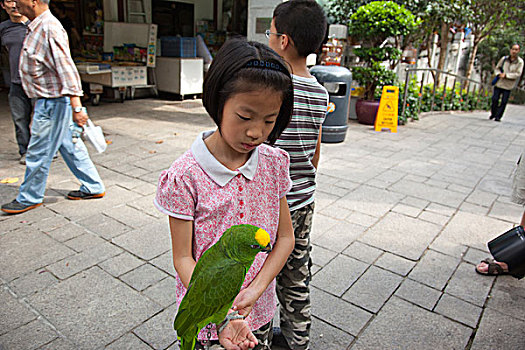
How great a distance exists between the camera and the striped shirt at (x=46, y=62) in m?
3.30

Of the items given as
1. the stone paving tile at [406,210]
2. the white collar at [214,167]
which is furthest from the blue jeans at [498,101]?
the white collar at [214,167]

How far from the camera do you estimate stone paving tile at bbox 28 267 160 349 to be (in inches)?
85.4

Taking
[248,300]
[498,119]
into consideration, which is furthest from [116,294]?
[498,119]

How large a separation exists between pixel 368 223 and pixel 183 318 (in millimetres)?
2873

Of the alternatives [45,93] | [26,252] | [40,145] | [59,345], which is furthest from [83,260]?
[45,93]

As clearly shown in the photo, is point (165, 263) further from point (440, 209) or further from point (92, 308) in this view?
point (440, 209)

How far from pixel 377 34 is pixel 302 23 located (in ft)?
21.8

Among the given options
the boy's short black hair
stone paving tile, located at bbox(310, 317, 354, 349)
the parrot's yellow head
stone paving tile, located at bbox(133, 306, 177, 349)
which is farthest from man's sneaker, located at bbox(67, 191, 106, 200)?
the parrot's yellow head

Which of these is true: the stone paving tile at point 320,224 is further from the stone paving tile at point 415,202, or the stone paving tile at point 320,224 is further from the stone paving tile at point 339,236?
the stone paving tile at point 415,202

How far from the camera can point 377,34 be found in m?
7.68

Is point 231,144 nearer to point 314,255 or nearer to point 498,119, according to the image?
point 314,255

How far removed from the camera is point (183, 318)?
1.08m

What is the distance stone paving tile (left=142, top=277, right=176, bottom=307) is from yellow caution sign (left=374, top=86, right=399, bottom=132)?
6.10 metres

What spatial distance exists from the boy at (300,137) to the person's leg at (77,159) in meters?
2.53
